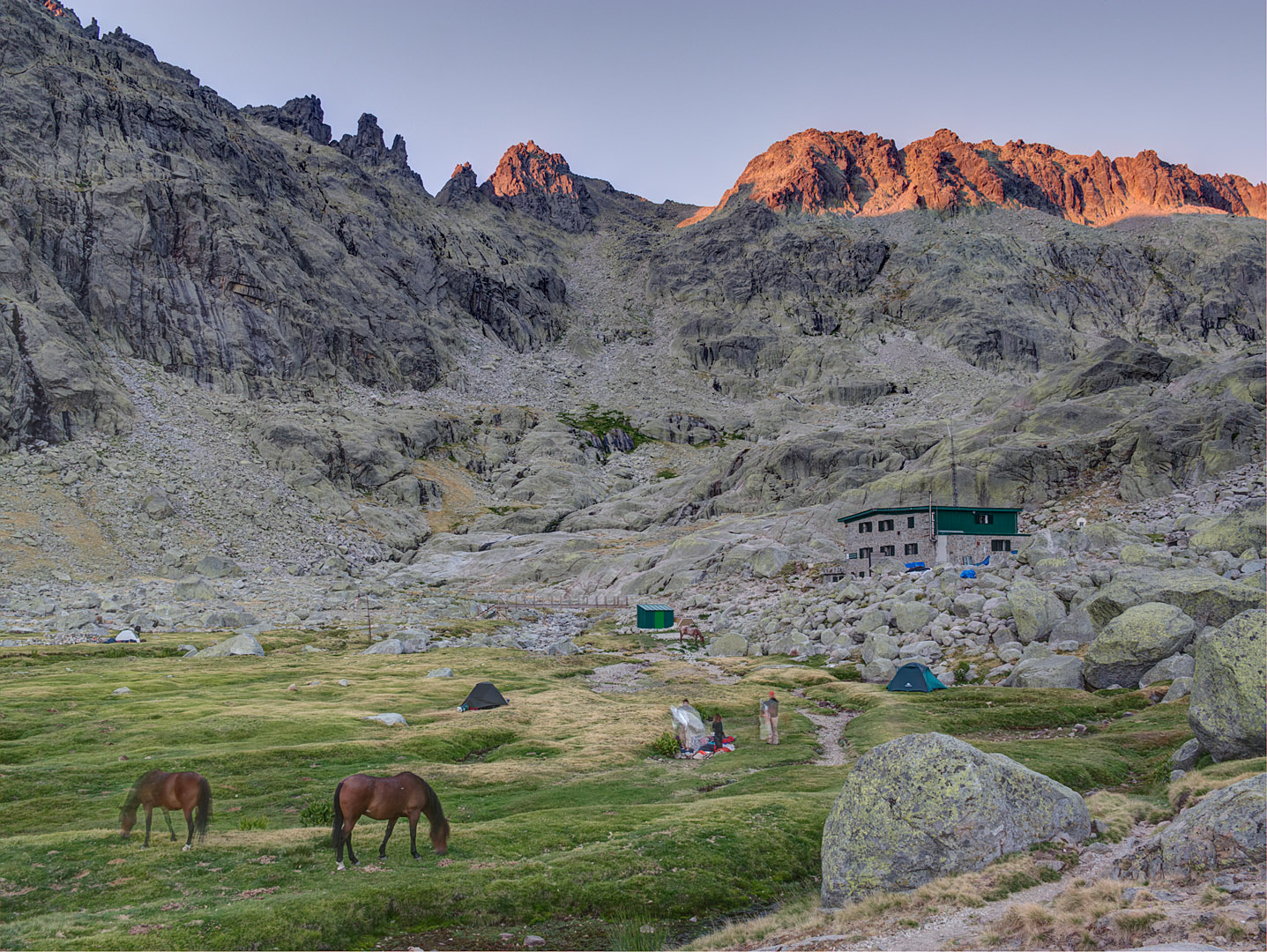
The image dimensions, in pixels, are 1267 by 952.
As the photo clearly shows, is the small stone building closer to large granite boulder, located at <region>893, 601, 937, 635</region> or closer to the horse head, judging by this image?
large granite boulder, located at <region>893, 601, 937, 635</region>

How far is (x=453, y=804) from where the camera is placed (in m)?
28.2

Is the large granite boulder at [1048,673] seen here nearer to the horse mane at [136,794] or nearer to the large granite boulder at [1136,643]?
the large granite boulder at [1136,643]

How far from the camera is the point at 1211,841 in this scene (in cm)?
1495

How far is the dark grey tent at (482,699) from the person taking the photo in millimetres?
48281

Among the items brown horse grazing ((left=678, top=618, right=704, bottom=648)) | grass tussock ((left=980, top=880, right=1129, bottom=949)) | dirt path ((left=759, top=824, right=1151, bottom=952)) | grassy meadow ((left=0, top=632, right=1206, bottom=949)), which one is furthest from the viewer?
brown horse grazing ((left=678, top=618, right=704, bottom=648))

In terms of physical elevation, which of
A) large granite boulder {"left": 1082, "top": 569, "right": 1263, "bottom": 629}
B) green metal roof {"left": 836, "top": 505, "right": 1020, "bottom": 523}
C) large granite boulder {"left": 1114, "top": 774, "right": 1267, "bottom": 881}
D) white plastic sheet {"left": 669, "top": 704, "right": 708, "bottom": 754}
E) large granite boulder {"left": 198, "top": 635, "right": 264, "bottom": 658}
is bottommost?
white plastic sheet {"left": 669, "top": 704, "right": 708, "bottom": 754}

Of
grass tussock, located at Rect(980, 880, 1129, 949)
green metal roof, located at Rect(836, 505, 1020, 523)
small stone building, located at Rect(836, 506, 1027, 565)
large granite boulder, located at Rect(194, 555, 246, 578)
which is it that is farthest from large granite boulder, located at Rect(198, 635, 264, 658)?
grass tussock, located at Rect(980, 880, 1129, 949)

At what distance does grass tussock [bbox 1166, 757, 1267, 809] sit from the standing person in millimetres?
18339

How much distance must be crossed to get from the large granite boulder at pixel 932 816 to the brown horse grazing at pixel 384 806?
37.1 feet

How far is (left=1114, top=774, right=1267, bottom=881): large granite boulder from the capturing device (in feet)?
47.8

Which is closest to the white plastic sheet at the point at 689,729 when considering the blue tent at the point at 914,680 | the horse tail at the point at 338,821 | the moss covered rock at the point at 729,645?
the blue tent at the point at 914,680

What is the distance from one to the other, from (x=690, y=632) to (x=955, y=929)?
68.9 meters

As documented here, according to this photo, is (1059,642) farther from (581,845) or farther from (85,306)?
(85,306)

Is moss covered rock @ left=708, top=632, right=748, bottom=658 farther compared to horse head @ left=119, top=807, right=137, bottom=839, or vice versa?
moss covered rock @ left=708, top=632, right=748, bottom=658
